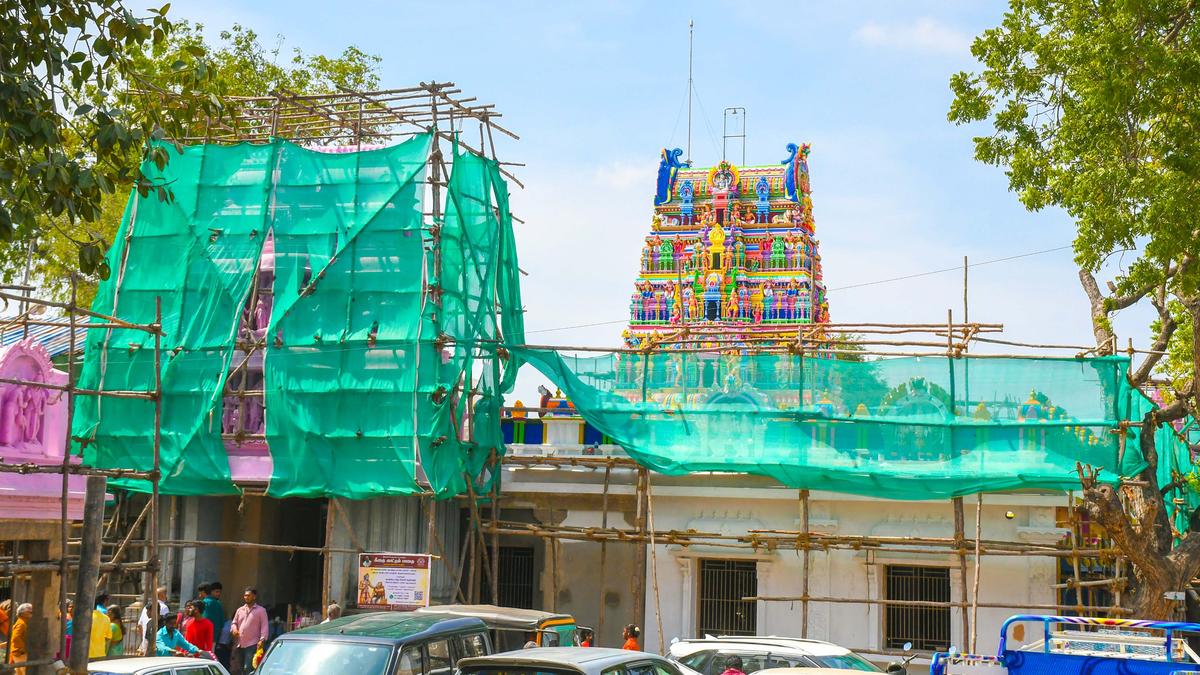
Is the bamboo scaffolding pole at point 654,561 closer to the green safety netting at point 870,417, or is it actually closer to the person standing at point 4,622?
the green safety netting at point 870,417

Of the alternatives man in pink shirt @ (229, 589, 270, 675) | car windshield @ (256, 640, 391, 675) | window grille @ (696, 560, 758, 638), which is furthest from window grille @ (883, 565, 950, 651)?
car windshield @ (256, 640, 391, 675)

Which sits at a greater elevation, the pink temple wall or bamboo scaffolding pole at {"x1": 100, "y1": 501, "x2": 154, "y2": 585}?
the pink temple wall

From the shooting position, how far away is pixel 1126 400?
17031 mm

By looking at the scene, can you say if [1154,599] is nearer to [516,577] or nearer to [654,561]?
[654,561]

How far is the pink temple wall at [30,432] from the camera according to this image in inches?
445

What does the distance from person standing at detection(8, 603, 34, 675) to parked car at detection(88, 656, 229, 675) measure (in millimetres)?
948

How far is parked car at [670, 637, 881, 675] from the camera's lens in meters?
13.2

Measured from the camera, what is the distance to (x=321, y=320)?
762 inches

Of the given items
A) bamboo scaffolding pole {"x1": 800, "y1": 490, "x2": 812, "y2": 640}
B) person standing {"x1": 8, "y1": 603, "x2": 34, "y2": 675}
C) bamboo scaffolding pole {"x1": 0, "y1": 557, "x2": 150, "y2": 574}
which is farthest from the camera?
bamboo scaffolding pole {"x1": 800, "y1": 490, "x2": 812, "y2": 640}

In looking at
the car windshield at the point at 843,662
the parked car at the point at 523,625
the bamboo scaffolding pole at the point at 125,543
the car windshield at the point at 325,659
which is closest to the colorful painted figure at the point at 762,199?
the bamboo scaffolding pole at the point at 125,543

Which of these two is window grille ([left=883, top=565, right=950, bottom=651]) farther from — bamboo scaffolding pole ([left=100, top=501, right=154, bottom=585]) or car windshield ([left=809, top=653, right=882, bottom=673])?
bamboo scaffolding pole ([left=100, top=501, right=154, bottom=585])

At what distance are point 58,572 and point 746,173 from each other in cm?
4070

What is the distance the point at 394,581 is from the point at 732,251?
3336cm

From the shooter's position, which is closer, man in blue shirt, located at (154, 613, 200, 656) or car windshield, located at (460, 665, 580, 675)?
car windshield, located at (460, 665, 580, 675)
